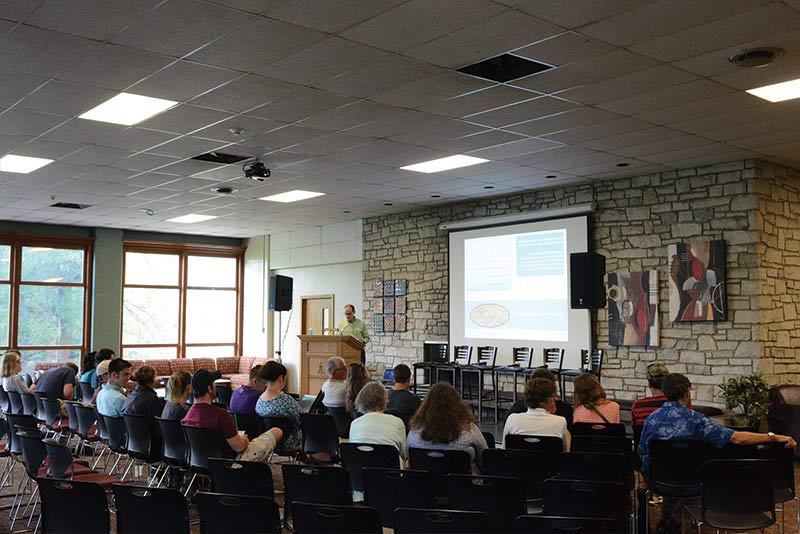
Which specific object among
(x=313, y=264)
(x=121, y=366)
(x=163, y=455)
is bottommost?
(x=163, y=455)

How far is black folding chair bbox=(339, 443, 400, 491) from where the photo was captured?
4574mm

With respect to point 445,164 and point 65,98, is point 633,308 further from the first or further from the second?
point 65,98

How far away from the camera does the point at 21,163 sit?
364 inches

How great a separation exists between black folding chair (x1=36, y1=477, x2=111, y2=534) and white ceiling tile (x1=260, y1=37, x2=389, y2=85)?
10.8ft

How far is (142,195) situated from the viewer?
11.4 meters

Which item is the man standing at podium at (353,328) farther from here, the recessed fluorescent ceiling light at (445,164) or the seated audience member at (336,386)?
the seated audience member at (336,386)

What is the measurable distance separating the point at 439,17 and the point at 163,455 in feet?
12.5

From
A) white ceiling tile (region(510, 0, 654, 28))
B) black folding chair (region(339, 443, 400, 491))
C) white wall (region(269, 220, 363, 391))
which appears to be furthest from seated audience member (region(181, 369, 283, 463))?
white wall (region(269, 220, 363, 391))

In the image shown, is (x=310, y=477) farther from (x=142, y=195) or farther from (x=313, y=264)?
(x=313, y=264)

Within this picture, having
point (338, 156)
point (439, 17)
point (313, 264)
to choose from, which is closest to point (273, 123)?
point (338, 156)

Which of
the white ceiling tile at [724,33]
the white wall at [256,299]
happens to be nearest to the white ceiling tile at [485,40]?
the white ceiling tile at [724,33]

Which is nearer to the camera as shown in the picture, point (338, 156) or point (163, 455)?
point (163, 455)

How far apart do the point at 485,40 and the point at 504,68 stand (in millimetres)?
744

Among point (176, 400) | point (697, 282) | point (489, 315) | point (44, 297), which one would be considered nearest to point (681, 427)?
point (176, 400)
